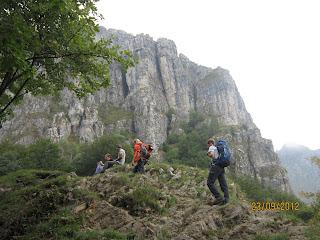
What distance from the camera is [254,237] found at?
9891 mm

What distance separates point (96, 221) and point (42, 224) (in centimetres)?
172

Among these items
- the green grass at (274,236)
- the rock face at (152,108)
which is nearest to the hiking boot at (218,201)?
the green grass at (274,236)

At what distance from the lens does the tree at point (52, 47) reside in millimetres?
10461

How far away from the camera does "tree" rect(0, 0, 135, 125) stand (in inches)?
412

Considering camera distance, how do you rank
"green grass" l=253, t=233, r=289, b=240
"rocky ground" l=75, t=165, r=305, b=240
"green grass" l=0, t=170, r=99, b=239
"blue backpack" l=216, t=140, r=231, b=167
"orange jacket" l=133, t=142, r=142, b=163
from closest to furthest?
"green grass" l=253, t=233, r=289, b=240
"rocky ground" l=75, t=165, r=305, b=240
"green grass" l=0, t=170, r=99, b=239
"blue backpack" l=216, t=140, r=231, b=167
"orange jacket" l=133, t=142, r=142, b=163

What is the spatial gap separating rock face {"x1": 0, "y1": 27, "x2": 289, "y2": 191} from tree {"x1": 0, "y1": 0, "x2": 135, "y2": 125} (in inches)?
3327

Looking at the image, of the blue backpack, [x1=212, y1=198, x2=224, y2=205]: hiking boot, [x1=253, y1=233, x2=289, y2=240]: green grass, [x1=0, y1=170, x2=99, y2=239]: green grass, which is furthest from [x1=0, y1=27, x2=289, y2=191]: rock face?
[x1=253, y1=233, x2=289, y2=240]: green grass

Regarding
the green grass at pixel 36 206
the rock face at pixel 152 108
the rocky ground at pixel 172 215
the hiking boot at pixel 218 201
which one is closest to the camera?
the rocky ground at pixel 172 215

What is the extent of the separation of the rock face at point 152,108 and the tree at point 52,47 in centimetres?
8451

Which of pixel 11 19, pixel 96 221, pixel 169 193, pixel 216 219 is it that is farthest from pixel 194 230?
pixel 11 19

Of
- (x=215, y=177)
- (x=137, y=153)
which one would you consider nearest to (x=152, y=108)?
(x=137, y=153)

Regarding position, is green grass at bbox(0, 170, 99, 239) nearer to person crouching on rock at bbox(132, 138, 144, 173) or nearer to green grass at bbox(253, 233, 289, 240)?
person crouching on rock at bbox(132, 138, 144, 173)

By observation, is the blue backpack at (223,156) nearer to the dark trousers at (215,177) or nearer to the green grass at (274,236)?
the dark trousers at (215,177)

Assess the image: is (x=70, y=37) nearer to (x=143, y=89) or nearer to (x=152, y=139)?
(x=152, y=139)
